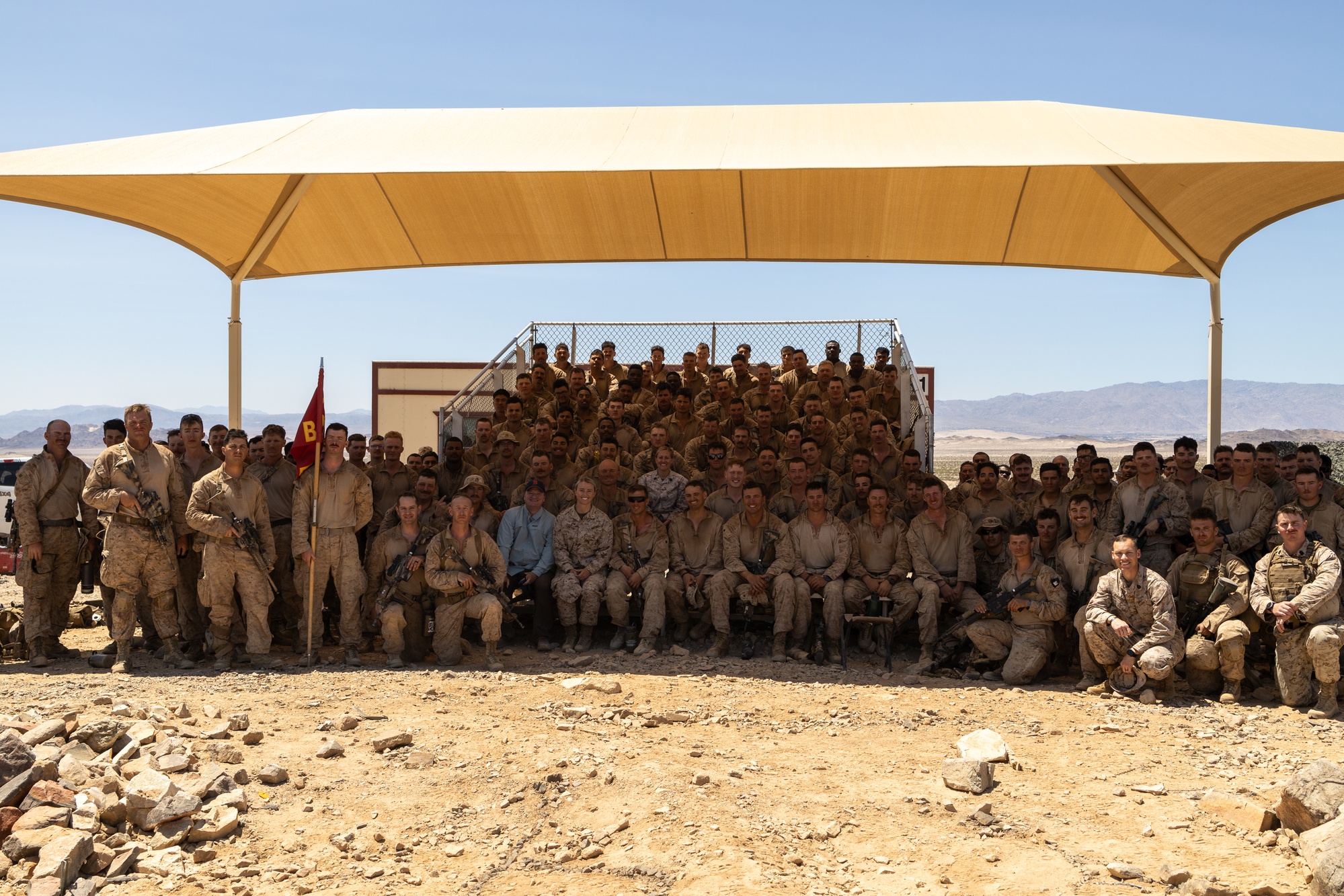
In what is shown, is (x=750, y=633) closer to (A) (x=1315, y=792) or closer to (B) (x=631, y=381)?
(B) (x=631, y=381)

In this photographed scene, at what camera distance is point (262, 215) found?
427 inches

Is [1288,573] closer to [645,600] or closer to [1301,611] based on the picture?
[1301,611]

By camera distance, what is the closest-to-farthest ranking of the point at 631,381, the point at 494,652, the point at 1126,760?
1. the point at 1126,760
2. the point at 494,652
3. the point at 631,381

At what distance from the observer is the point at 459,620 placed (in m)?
8.32

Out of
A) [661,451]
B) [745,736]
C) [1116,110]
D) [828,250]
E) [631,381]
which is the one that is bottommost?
[745,736]

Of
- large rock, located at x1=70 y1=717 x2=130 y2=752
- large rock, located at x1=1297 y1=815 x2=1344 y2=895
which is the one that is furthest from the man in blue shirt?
large rock, located at x1=1297 y1=815 x2=1344 y2=895

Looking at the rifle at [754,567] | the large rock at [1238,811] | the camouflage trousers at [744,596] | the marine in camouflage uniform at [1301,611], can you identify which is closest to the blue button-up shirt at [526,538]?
the camouflage trousers at [744,596]

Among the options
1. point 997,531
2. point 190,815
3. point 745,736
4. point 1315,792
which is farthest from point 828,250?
point 190,815

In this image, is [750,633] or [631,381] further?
[631,381]

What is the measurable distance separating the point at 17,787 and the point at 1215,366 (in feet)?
32.6

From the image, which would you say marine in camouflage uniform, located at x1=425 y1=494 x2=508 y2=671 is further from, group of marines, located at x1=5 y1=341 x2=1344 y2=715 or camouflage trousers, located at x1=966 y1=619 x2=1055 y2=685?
camouflage trousers, located at x1=966 y1=619 x2=1055 y2=685

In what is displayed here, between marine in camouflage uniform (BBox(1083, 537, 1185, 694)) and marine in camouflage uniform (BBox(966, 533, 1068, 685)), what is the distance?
0.31m

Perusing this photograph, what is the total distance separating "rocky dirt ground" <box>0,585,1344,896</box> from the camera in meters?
4.55

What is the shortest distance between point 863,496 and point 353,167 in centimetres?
517
